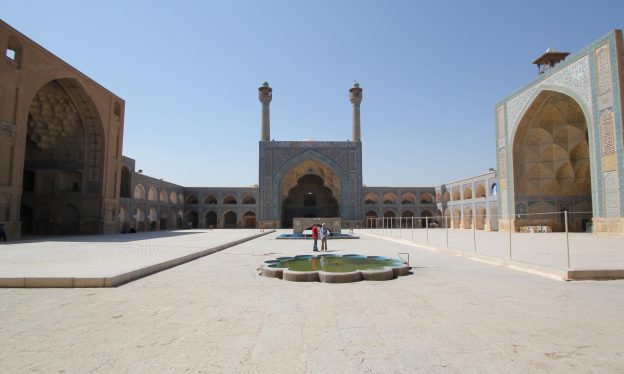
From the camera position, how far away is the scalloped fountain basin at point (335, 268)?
5.67m

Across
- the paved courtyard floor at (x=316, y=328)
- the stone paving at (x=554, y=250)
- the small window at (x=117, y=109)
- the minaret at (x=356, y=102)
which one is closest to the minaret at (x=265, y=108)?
the minaret at (x=356, y=102)

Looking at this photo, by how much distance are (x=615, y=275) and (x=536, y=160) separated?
19.2 metres

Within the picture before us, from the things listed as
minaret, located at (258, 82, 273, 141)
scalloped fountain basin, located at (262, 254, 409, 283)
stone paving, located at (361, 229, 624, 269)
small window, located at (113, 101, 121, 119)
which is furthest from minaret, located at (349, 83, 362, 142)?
scalloped fountain basin, located at (262, 254, 409, 283)

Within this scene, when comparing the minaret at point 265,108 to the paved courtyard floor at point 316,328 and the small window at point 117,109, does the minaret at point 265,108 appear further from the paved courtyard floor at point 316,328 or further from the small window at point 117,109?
the paved courtyard floor at point 316,328

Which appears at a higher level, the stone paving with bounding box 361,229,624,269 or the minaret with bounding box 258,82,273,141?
the minaret with bounding box 258,82,273,141

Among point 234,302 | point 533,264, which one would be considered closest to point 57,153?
point 234,302

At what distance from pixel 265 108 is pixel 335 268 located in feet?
91.5

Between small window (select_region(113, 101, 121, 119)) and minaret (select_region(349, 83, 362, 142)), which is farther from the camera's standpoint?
minaret (select_region(349, 83, 362, 142))

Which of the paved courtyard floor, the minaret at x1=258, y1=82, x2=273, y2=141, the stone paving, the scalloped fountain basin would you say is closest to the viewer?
the paved courtyard floor

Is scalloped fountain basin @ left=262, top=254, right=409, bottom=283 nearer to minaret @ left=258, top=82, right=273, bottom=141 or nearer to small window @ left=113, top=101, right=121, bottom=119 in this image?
small window @ left=113, top=101, right=121, bottom=119

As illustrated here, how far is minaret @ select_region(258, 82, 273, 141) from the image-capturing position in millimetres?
33250

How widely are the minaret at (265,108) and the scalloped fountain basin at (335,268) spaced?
2537cm

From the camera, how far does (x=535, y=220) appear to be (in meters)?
22.3

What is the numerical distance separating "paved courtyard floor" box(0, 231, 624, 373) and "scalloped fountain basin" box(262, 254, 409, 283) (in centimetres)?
33
